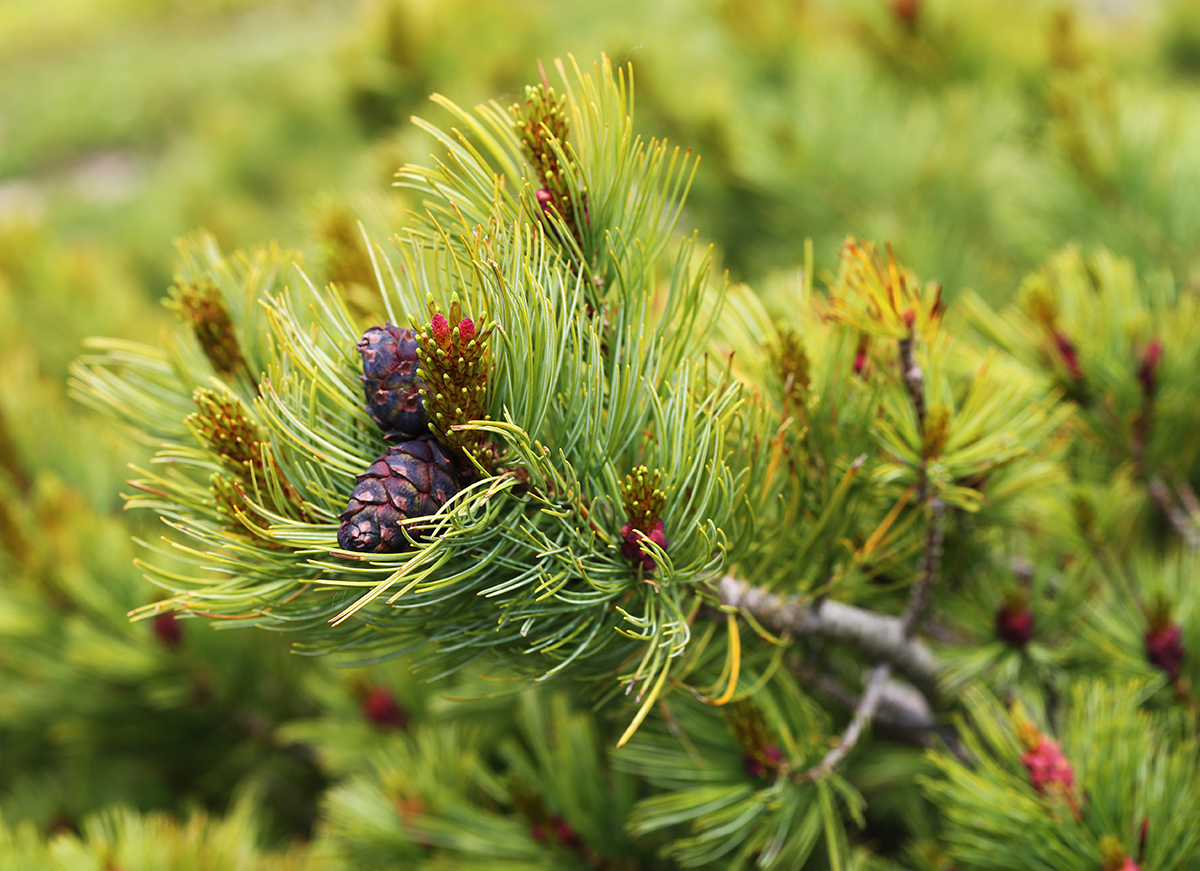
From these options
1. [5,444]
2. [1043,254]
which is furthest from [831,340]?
[5,444]

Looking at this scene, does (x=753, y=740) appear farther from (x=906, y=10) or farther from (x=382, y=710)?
(x=906, y=10)

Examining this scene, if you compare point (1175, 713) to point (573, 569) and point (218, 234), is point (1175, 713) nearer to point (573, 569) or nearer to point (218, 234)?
point (573, 569)

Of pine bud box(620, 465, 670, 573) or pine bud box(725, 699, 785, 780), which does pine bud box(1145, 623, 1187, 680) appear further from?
pine bud box(620, 465, 670, 573)

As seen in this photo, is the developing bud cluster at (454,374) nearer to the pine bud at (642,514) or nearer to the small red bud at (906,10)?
the pine bud at (642,514)

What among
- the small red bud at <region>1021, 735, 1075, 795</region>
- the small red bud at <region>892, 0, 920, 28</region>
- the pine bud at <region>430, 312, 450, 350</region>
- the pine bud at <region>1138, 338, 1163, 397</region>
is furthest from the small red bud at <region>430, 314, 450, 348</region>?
the small red bud at <region>892, 0, 920, 28</region>

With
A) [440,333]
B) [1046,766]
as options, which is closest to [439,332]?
[440,333]

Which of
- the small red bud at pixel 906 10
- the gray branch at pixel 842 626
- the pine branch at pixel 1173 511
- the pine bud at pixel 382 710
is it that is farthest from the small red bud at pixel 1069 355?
the small red bud at pixel 906 10
